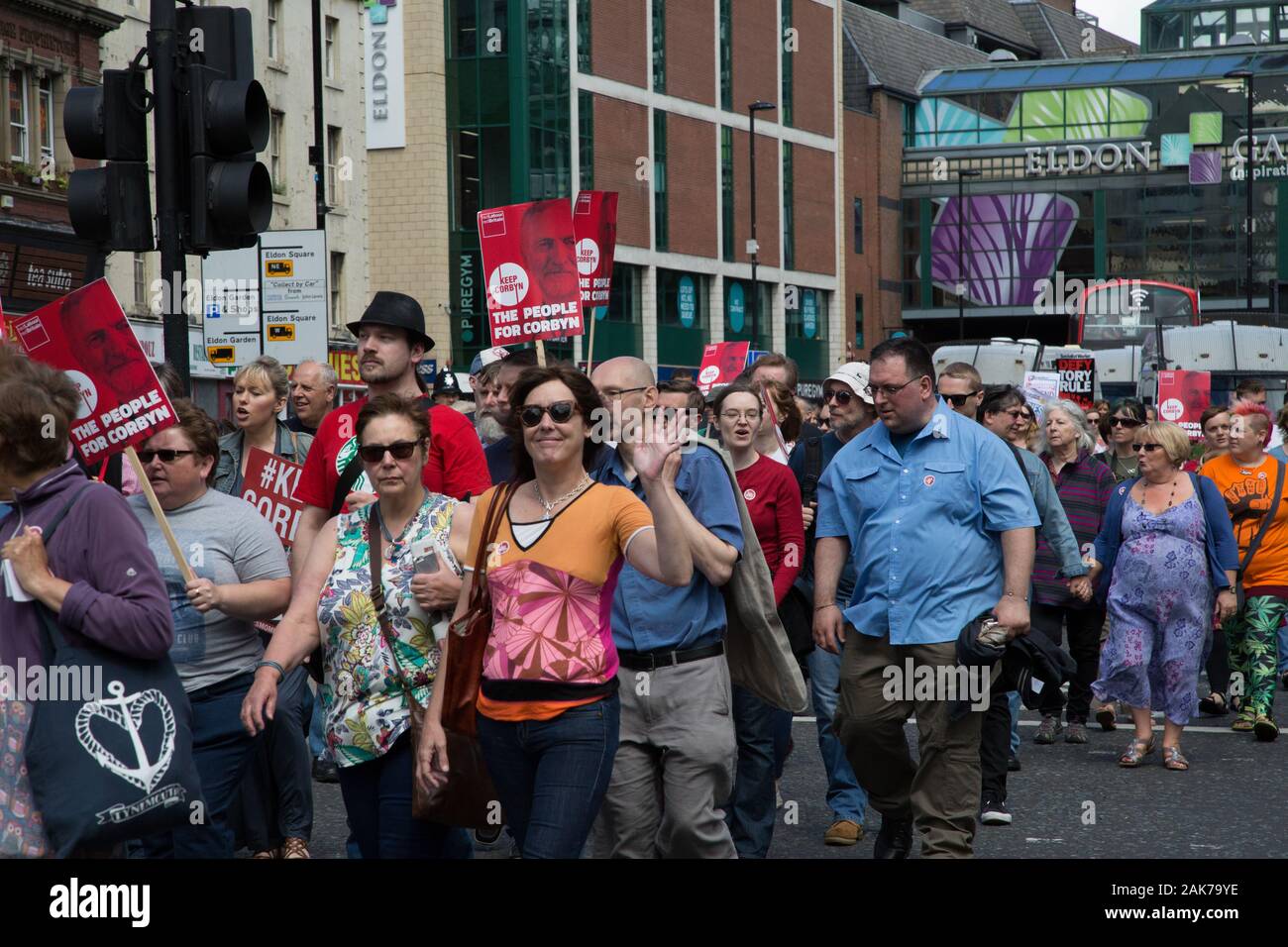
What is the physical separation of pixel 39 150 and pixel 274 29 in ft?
36.8

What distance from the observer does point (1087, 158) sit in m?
74.9

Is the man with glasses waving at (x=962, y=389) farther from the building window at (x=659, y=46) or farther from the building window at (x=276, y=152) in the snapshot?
the building window at (x=659, y=46)

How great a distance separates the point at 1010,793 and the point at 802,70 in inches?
2322

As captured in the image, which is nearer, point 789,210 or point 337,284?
point 337,284

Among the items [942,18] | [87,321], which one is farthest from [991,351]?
[942,18]

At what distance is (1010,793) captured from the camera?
9.83m

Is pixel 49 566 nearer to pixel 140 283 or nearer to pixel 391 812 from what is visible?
pixel 391 812

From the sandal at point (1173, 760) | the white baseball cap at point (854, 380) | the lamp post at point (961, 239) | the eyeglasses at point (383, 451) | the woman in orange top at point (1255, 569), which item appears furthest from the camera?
the lamp post at point (961, 239)

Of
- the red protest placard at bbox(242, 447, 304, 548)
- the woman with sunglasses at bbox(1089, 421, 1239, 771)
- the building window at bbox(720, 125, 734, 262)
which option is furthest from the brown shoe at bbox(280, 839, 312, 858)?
the building window at bbox(720, 125, 734, 262)

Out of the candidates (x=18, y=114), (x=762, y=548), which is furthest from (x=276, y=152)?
(x=762, y=548)

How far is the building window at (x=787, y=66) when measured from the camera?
65438 millimetres

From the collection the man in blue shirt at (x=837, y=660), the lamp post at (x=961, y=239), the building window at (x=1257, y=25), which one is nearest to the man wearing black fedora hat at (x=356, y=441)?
the man in blue shirt at (x=837, y=660)

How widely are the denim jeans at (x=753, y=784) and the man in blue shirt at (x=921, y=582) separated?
0.35 m

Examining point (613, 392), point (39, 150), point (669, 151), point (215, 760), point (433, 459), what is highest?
point (669, 151)
